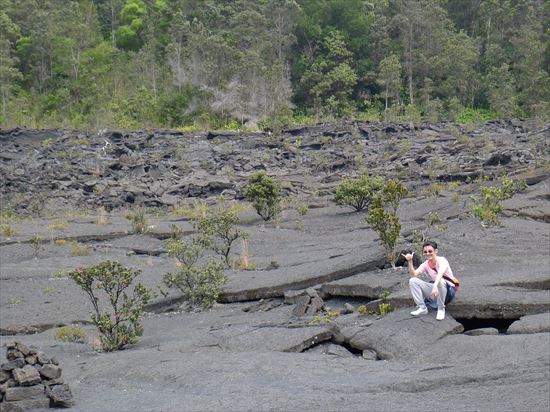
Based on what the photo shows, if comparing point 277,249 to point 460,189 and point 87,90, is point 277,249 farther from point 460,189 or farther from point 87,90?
point 87,90

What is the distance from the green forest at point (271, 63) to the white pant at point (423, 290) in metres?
36.8

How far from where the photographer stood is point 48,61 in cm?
5712

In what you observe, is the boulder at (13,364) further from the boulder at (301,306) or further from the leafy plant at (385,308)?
the leafy plant at (385,308)

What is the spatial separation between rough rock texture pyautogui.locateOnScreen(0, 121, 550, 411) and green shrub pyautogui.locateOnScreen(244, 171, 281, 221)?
90 cm

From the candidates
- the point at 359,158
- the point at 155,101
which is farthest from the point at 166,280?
the point at 155,101

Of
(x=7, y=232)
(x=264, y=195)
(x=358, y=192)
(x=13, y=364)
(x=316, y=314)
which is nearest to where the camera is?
(x=13, y=364)

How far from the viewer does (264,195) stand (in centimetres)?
2730

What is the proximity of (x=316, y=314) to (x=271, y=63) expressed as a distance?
48.0 meters

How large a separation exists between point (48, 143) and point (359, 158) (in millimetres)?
17821

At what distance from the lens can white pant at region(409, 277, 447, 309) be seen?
32.7 ft

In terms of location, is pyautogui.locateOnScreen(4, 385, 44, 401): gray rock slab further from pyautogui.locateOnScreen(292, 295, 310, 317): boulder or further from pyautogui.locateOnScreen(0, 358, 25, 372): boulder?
pyautogui.locateOnScreen(292, 295, 310, 317): boulder

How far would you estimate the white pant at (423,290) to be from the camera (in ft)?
32.7

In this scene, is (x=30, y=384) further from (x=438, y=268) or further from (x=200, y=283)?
(x=200, y=283)

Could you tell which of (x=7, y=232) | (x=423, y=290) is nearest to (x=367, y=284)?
(x=423, y=290)
